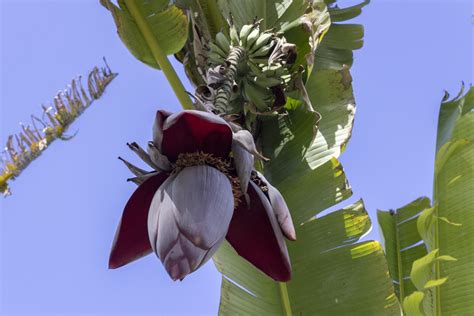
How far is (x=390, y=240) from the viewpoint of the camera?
86.9 inches

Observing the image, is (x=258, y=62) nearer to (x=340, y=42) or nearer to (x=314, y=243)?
(x=314, y=243)

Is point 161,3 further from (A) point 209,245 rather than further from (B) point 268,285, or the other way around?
(A) point 209,245

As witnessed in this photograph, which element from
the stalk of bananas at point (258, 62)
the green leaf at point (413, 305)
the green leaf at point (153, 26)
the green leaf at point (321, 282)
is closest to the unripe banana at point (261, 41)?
the stalk of bananas at point (258, 62)

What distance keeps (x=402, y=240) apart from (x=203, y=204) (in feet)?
4.68

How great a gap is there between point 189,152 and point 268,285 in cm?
68

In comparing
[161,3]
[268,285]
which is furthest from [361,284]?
[161,3]

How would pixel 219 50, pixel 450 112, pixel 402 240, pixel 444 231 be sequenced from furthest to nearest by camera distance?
1. pixel 450 112
2. pixel 402 240
3. pixel 444 231
4. pixel 219 50

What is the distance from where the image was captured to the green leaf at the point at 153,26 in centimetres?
169

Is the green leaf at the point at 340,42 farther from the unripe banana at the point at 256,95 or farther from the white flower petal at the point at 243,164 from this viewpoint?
the white flower petal at the point at 243,164

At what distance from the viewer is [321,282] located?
64.3 inches

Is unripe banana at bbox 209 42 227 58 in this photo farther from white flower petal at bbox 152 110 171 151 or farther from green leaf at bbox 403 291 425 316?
green leaf at bbox 403 291 425 316

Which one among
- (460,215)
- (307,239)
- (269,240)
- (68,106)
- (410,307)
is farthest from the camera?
(68,106)

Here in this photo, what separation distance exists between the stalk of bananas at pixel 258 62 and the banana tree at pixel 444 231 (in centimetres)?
55

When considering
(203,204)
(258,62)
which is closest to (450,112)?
(258,62)
